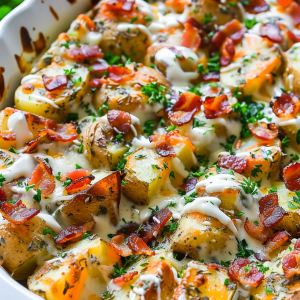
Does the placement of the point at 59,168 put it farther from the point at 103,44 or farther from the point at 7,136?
the point at 103,44

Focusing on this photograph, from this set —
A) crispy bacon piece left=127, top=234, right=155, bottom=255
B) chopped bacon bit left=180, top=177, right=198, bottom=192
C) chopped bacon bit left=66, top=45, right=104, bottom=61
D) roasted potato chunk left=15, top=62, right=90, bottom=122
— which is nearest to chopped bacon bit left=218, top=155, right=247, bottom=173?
chopped bacon bit left=180, top=177, right=198, bottom=192

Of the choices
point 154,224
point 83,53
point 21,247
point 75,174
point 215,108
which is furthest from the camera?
point 83,53

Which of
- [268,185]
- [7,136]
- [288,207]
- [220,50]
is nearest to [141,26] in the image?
[220,50]

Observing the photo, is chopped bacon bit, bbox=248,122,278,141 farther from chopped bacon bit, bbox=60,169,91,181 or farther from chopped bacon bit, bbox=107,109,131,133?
chopped bacon bit, bbox=60,169,91,181

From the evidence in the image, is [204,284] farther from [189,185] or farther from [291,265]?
[189,185]

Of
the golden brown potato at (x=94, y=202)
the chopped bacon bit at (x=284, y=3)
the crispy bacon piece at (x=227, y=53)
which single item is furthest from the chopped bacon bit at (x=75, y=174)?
the chopped bacon bit at (x=284, y=3)

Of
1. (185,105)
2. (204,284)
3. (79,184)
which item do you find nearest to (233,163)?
(185,105)
